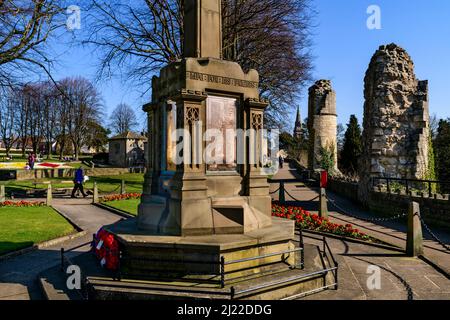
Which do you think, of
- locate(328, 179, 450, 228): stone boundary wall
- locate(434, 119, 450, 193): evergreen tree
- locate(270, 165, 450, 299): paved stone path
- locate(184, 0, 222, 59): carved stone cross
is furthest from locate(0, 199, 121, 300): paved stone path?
locate(434, 119, 450, 193): evergreen tree

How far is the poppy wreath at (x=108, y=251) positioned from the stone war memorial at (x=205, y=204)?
0.14 m

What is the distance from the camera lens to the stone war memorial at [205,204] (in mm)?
5141

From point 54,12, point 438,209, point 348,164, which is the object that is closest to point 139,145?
point 348,164

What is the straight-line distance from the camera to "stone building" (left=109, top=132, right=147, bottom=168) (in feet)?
190

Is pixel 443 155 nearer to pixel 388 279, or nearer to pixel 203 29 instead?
pixel 388 279

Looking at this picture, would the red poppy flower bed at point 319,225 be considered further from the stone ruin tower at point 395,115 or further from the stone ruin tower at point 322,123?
the stone ruin tower at point 322,123

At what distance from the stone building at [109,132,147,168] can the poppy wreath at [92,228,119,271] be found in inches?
2041

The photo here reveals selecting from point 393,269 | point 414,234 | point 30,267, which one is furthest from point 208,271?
point 414,234

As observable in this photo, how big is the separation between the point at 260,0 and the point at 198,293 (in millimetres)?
20319

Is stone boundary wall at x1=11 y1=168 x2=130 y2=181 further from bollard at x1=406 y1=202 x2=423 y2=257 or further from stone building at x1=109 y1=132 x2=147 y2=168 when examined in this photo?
bollard at x1=406 y1=202 x2=423 y2=257

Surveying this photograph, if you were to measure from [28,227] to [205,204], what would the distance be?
8.64m

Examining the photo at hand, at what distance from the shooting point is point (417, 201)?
13.6m

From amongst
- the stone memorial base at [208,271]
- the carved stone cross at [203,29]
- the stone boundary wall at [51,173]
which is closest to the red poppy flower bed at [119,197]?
the stone memorial base at [208,271]

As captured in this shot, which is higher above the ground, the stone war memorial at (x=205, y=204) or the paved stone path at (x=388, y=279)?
the stone war memorial at (x=205, y=204)
